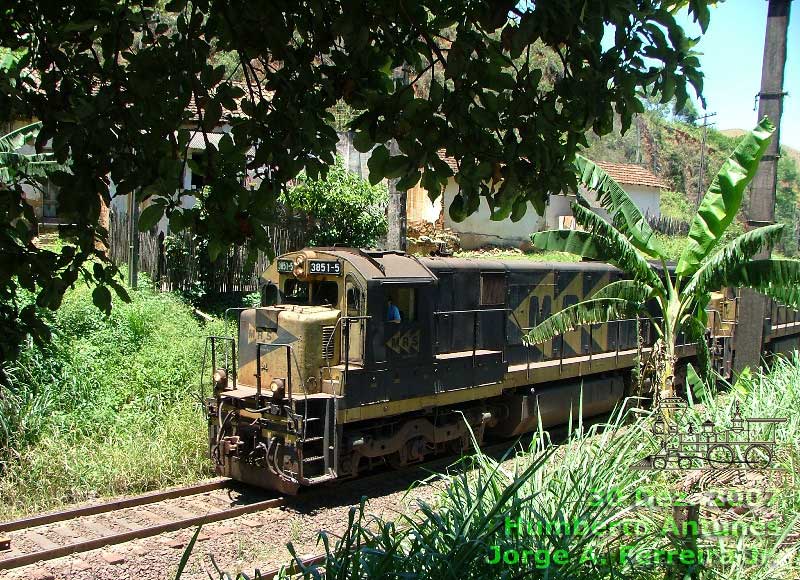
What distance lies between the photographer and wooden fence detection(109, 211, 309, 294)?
1675 cm

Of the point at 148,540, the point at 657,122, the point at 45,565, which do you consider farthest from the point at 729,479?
the point at 657,122

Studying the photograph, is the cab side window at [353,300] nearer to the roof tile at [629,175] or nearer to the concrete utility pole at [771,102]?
the concrete utility pole at [771,102]

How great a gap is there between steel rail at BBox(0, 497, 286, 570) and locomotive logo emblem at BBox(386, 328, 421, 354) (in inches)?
96.3

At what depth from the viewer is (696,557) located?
17.7 ft

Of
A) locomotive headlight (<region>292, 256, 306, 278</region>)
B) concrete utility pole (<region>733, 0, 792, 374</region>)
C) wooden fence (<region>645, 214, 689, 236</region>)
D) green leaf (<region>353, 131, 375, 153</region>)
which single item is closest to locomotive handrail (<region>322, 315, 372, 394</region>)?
locomotive headlight (<region>292, 256, 306, 278</region>)

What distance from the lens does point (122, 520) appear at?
9.01m

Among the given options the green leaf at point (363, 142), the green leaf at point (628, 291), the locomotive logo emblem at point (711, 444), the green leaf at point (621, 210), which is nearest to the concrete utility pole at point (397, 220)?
the green leaf at point (621, 210)

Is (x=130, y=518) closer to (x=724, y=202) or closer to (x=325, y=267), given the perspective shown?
(x=325, y=267)

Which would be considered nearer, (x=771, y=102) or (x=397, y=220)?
(x=771, y=102)

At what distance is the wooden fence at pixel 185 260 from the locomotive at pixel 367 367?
5842 mm

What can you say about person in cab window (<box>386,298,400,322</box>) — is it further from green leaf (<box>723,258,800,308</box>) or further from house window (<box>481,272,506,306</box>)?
green leaf (<box>723,258,800,308</box>)

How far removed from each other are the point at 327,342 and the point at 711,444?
492cm

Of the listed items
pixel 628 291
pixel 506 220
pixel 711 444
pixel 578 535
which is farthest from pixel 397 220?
pixel 506 220

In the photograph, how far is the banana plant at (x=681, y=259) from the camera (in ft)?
27.6
